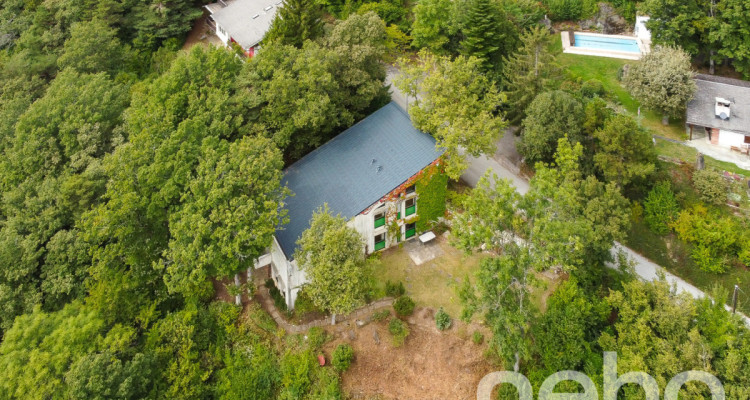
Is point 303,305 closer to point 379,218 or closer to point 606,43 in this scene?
point 379,218

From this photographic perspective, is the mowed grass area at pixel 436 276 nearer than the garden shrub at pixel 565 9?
Yes

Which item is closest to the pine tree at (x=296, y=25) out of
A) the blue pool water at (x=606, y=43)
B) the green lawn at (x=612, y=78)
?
the green lawn at (x=612, y=78)

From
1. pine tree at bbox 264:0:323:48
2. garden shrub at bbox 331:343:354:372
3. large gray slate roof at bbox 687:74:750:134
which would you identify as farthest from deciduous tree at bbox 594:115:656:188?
pine tree at bbox 264:0:323:48

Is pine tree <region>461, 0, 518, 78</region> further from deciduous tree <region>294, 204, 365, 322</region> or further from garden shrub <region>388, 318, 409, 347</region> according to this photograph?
garden shrub <region>388, 318, 409, 347</region>

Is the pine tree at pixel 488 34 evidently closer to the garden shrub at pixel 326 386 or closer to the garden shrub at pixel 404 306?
the garden shrub at pixel 404 306

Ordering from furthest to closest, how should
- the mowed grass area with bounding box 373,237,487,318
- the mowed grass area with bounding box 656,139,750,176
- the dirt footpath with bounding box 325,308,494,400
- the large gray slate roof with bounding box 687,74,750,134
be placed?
the large gray slate roof with bounding box 687,74,750,134 → the mowed grass area with bounding box 656,139,750,176 → the mowed grass area with bounding box 373,237,487,318 → the dirt footpath with bounding box 325,308,494,400

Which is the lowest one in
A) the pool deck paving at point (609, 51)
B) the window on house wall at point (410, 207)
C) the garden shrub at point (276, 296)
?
the garden shrub at point (276, 296)
